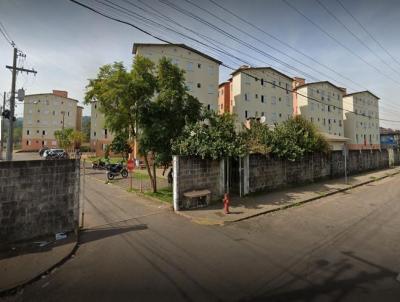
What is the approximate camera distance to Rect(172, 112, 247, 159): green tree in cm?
1160

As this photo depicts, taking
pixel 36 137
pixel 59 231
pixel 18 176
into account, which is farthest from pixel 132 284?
pixel 36 137

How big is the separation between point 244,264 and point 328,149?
16.6 metres

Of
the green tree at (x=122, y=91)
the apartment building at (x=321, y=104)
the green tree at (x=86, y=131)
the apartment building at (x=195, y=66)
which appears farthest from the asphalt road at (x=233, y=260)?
the green tree at (x=86, y=131)

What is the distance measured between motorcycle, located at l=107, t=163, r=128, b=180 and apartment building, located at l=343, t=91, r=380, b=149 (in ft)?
165

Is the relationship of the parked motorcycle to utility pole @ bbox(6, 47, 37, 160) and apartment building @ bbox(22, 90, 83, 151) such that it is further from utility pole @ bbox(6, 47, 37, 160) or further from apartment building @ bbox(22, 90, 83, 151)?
apartment building @ bbox(22, 90, 83, 151)

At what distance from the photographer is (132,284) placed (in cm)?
484

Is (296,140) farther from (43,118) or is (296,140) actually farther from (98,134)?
(43,118)

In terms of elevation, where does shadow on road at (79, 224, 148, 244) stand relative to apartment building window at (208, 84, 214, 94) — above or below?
below

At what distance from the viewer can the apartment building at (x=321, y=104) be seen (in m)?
49.1

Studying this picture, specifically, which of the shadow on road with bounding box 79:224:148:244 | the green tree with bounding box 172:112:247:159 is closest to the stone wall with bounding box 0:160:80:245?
the shadow on road with bounding box 79:224:148:244

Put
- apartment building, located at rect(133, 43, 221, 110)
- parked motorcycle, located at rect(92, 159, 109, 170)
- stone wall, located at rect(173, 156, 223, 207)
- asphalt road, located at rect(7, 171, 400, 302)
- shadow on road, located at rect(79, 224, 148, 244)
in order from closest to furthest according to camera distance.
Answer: asphalt road, located at rect(7, 171, 400, 302), shadow on road, located at rect(79, 224, 148, 244), stone wall, located at rect(173, 156, 223, 207), parked motorcycle, located at rect(92, 159, 109, 170), apartment building, located at rect(133, 43, 221, 110)

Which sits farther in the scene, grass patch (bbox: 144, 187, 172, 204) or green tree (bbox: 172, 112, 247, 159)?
grass patch (bbox: 144, 187, 172, 204)

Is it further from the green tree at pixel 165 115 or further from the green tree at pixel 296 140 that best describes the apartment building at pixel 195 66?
the green tree at pixel 165 115

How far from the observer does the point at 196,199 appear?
1109cm
